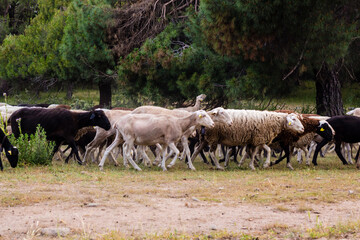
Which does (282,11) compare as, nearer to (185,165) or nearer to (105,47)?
(185,165)

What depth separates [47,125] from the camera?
48.7 ft

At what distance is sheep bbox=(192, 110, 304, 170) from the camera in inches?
567

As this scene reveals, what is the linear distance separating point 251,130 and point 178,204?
5.91m

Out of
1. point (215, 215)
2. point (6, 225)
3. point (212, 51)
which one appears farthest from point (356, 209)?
point (212, 51)

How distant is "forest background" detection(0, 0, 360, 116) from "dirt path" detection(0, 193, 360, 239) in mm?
9282

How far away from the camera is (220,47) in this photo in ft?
61.6

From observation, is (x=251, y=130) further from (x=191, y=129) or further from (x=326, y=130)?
(x=326, y=130)

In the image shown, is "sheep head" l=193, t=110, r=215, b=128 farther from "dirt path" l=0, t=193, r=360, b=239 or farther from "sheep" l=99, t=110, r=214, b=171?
Result: "dirt path" l=0, t=193, r=360, b=239

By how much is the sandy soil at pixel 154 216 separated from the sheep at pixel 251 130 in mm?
5211

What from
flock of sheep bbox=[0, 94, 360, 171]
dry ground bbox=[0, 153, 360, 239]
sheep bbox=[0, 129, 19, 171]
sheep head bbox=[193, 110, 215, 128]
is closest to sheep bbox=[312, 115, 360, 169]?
flock of sheep bbox=[0, 94, 360, 171]

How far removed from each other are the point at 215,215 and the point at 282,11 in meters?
10.5

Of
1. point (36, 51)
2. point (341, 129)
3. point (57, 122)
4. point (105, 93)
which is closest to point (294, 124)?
point (341, 129)

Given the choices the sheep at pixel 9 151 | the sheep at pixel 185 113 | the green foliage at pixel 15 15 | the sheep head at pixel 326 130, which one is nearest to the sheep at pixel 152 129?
the sheep at pixel 185 113

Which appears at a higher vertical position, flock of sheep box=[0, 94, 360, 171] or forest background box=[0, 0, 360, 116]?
forest background box=[0, 0, 360, 116]
